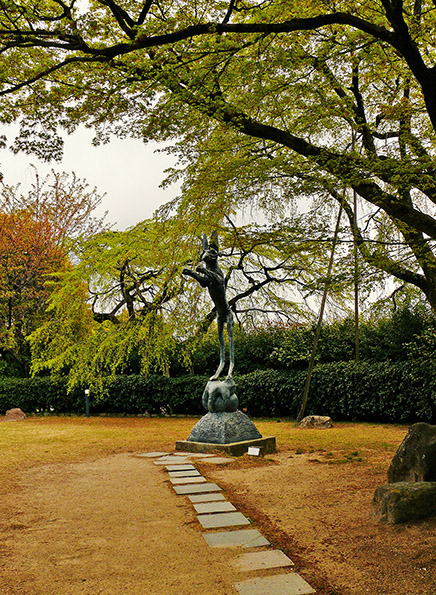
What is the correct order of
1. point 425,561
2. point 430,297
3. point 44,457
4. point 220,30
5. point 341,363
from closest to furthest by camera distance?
1. point 425,561
2. point 220,30
3. point 44,457
4. point 430,297
5. point 341,363

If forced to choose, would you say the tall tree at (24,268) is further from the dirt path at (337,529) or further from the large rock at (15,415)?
the dirt path at (337,529)

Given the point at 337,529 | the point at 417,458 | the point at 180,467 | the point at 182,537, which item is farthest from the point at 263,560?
the point at 180,467

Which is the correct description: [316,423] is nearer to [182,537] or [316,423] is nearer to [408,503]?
[408,503]

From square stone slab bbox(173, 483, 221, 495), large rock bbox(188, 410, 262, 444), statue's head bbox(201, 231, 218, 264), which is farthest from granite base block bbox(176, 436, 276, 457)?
statue's head bbox(201, 231, 218, 264)

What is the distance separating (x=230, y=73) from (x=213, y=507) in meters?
4.51

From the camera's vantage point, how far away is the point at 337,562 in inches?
115

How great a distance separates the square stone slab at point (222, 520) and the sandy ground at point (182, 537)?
96 mm

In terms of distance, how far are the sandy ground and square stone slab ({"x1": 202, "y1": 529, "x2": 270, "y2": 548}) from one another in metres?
0.07

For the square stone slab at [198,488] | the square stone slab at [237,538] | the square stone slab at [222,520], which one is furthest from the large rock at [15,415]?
the square stone slab at [237,538]

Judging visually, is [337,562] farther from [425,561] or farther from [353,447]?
[353,447]

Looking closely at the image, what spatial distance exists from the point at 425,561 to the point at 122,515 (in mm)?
2422

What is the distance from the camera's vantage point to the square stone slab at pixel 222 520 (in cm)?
366

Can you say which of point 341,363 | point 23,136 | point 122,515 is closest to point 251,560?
point 122,515

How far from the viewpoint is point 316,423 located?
35.2 feet
